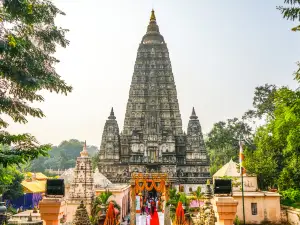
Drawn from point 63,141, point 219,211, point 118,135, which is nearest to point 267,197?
point 219,211

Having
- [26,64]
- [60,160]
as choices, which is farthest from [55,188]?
[60,160]

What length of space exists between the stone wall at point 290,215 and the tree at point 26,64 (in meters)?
17.5

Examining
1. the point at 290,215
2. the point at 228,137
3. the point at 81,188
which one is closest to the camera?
the point at 81,188

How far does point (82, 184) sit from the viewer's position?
19.5 metres

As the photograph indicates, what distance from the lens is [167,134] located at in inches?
1593

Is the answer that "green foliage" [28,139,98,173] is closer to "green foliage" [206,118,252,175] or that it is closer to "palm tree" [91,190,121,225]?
"green foliage" [206,118,252,175]

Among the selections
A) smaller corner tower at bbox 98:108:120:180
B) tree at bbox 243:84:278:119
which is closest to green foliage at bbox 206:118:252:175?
tree at bbox 243:84:278:119

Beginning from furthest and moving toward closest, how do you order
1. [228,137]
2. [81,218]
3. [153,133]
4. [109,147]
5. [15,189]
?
[228,137], [109,147], [153,133], [15,189], [81,218]

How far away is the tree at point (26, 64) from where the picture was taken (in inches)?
308

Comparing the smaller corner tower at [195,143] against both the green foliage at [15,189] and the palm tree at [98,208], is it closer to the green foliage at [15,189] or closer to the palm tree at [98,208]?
the green foliage at [15,189]

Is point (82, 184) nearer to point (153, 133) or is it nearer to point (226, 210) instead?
point (226, 210)

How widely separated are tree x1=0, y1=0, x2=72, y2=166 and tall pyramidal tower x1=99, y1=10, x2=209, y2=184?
98.0 ft

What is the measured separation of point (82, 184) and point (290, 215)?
14127 mm

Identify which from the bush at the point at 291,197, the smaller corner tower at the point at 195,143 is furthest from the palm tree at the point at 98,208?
the smaller corner tower at the point at 195,143
